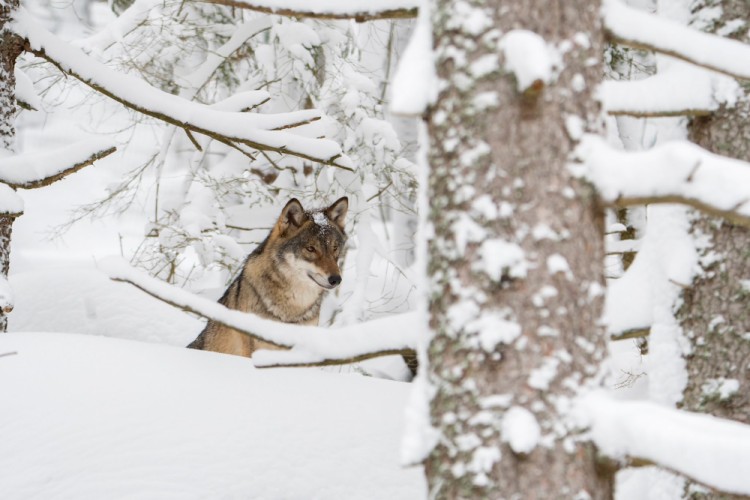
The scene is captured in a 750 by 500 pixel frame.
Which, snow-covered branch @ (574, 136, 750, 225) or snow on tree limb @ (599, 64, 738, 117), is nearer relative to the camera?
→ snow-covered branch @ (574, 136, 750, 225)

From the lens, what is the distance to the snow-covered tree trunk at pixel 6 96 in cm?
416

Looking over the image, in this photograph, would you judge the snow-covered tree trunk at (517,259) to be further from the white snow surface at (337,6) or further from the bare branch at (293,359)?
the white snow surface at (337,6)

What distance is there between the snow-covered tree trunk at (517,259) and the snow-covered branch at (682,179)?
0.27 ft

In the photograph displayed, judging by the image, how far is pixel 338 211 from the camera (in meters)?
6.54

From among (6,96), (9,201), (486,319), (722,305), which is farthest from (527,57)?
(6,96)

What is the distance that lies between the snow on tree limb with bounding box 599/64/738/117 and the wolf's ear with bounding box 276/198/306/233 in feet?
14.0

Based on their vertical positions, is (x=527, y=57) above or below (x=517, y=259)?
above

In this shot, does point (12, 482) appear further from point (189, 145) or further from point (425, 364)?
point (189, 145)

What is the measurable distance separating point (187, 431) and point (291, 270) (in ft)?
11.3

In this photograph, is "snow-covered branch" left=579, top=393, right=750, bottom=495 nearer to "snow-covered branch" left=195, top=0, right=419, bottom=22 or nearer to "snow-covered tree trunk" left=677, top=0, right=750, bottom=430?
"snow-covered tree trunk" left=677, top=0, right=750, bottom=430

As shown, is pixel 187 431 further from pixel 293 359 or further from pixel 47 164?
pixel 47 164

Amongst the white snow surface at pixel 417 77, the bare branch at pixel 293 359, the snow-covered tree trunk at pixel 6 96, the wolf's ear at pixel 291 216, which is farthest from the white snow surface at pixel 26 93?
the white snow surface at pixel 417 77

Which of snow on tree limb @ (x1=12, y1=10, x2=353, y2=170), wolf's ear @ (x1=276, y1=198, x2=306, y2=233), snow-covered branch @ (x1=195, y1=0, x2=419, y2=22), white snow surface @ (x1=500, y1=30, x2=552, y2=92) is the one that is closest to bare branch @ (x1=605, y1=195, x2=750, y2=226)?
white snow surface @ (x1=500, y1=30, x2=552, y2=92)

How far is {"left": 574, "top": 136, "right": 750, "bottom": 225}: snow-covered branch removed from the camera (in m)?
1.38
